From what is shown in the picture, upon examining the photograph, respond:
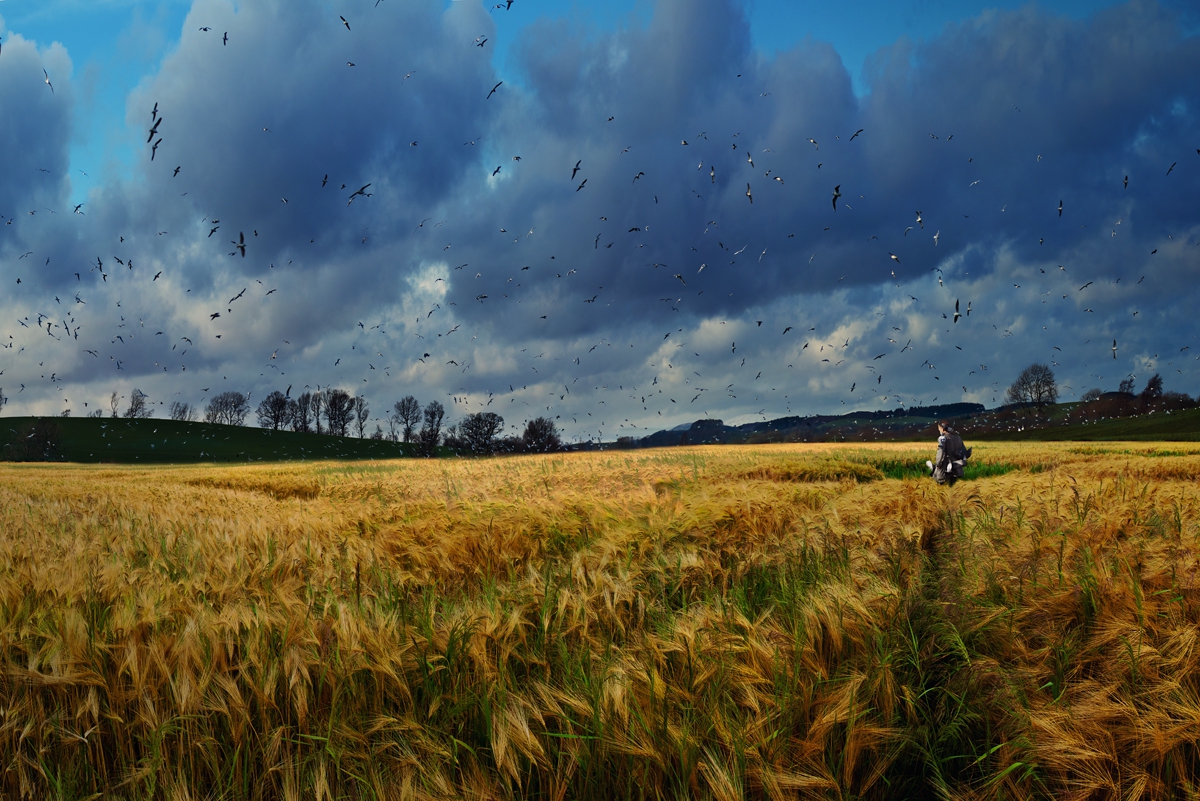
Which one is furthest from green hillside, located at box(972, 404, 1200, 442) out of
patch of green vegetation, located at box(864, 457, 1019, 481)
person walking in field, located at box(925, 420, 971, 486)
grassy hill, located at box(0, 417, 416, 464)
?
grassy hill, located at box(0, 417, 416, 464)

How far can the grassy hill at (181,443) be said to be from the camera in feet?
225

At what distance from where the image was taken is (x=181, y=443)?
78438 mm

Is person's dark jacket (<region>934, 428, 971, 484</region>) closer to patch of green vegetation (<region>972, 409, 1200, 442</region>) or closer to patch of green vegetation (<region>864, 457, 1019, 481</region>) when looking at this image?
patch of green vegetation (<region>864, 457, 1019, 481</region>)

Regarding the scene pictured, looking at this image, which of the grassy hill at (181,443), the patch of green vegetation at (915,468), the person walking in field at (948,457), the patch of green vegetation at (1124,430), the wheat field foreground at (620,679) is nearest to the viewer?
the wheat field foreground at (620,679)

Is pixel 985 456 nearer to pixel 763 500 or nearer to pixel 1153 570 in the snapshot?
pixel 763 500

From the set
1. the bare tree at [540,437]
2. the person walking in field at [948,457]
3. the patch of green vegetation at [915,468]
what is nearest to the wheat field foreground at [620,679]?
the person walking in field at [948,457]

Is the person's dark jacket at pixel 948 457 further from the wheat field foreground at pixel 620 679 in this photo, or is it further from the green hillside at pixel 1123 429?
the green hillside at pixel 1123 429

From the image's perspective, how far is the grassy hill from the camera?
225ft

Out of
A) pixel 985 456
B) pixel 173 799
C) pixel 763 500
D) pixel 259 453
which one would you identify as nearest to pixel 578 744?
→ pixel 173 799

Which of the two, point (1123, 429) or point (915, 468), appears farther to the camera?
point (1123, 429)

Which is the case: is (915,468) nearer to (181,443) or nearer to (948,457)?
(948,457)

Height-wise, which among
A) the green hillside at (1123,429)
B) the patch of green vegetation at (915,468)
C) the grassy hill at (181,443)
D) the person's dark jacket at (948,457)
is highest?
the grassy hill at (181,443)

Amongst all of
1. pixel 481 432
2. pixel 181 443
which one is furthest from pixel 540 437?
pixel 181 443

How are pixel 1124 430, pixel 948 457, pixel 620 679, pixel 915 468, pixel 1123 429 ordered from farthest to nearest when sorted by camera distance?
pixel 1123 429, pixel 1124 430, pixel 915 468, pixel 948 457, pixel 620 679
